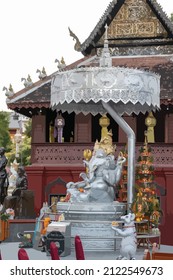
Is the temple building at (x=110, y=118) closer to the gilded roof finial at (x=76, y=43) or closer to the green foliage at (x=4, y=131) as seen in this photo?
the gilded roof finial at (x=76, y=43)

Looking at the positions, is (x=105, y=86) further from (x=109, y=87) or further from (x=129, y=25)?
(x=129, y=25)

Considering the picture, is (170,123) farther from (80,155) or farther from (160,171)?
(80,155)

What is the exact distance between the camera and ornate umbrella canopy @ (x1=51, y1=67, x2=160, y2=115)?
1820cm

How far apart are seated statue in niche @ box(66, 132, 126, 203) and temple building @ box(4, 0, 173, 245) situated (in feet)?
23.7

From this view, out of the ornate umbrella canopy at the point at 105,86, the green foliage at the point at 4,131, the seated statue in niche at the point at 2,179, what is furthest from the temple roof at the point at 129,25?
the green foliage at the point at 4,131

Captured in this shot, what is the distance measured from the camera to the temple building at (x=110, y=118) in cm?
2614

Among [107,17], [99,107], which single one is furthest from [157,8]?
[99,107]

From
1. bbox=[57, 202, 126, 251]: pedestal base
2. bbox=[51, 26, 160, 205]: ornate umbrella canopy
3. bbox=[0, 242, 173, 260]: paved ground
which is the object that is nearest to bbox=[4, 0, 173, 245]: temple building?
bbox=[51, 26, 160, 205]: ornate umbrella canopy

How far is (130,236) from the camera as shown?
15.5 m

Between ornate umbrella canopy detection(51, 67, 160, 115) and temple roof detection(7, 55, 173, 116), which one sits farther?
temple roof detection(7, 55, 173, 116)

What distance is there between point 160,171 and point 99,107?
20.2 ft

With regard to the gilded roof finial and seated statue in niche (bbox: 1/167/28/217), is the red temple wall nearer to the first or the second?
seated statue in niche (bbox: 1/167/28/217)

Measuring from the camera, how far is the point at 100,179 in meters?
18.8

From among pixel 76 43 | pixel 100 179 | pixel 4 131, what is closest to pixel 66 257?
pixel 100 179
